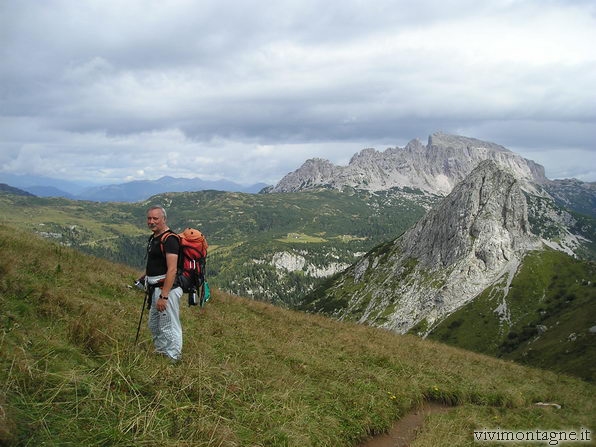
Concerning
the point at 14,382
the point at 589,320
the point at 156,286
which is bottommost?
the point at 589,320

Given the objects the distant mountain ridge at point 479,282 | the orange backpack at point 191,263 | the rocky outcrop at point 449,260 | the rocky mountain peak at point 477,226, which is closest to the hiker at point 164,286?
the orange backpack at point 191,263

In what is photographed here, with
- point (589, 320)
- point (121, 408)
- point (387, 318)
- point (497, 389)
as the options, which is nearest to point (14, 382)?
point (121, 408)

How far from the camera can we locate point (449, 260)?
571 ft

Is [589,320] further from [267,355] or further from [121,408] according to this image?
[121,408]

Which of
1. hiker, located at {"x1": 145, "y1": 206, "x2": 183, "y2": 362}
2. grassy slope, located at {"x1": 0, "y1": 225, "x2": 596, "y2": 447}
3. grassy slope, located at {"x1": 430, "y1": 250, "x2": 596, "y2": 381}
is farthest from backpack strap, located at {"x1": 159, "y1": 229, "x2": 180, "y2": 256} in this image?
grassy slope, located at {"x1": 430, "y1": 250, "x2": 596, "y2": 381}

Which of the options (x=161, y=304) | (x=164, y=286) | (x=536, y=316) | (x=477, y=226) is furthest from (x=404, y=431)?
(x=477, y=226)

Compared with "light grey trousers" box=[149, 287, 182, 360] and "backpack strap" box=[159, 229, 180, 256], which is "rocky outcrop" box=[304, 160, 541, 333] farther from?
"backpack strap" box=[159, 229, 180, 256]

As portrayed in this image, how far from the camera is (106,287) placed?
17.5 meters

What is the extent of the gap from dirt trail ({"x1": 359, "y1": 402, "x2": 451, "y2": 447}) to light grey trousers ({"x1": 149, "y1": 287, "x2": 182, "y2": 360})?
5.35 metres

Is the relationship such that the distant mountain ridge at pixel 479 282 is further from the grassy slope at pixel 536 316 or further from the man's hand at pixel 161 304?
the man's hand at pixel 161 304

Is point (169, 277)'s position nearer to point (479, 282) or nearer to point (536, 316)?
point (536, 316)

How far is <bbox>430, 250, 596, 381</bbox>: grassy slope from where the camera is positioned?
9444 cm

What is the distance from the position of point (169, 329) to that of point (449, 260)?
17825 cm

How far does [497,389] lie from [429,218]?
185 m
